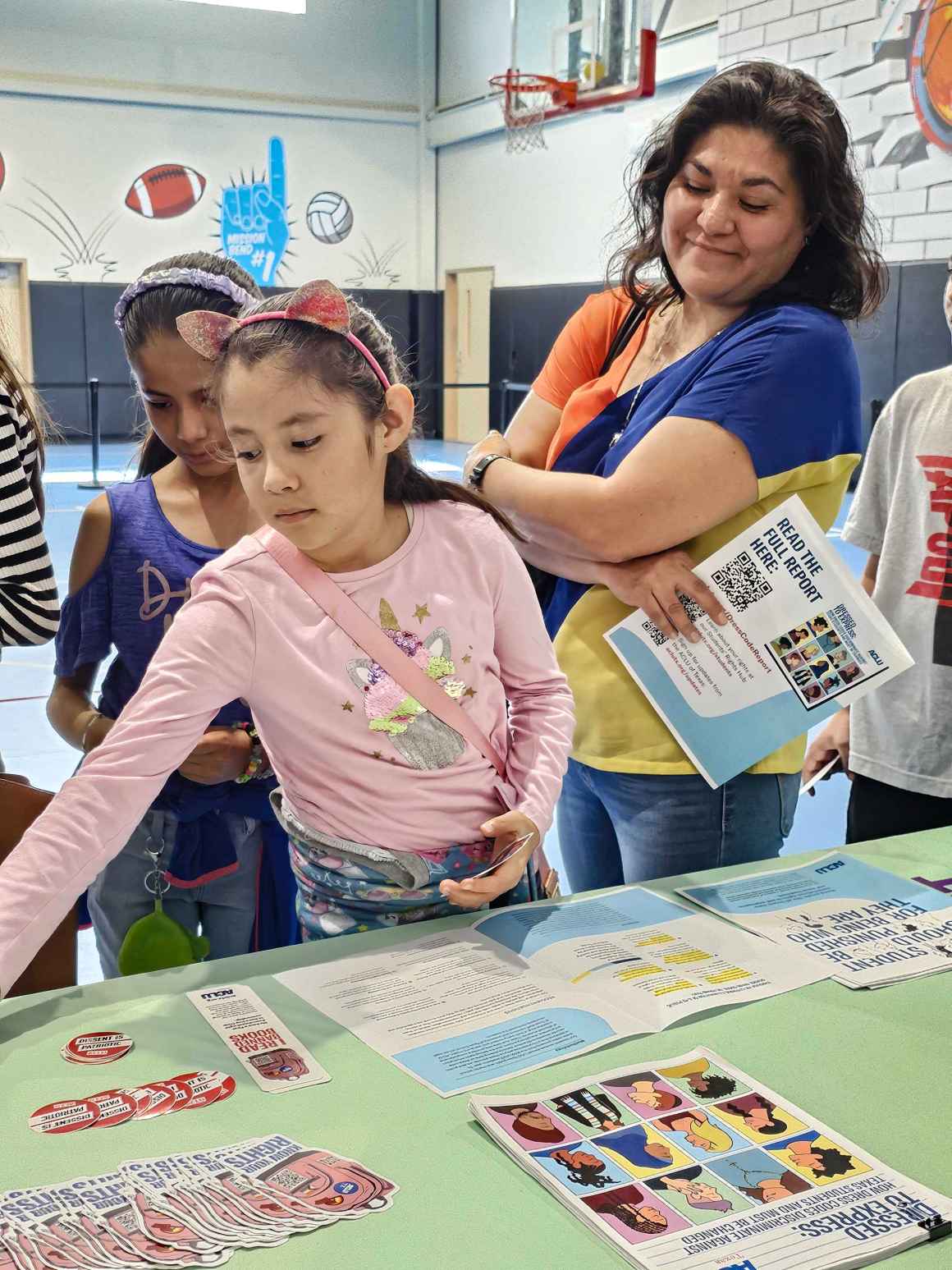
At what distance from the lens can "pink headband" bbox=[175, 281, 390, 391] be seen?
121 cm

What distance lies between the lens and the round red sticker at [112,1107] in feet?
2.97

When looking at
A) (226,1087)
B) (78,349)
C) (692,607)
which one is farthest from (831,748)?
(78,349)

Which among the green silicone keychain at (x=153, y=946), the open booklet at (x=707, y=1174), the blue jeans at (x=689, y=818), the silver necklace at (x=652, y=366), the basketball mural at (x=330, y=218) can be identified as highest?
the basketball mural at (x=330, y=218)

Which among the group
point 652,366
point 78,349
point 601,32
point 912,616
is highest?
point 601,32

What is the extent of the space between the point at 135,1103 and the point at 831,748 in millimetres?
1378

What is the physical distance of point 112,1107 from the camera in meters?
0.92

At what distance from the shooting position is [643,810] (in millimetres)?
1469

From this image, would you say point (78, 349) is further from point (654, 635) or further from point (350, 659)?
point (350, 659)

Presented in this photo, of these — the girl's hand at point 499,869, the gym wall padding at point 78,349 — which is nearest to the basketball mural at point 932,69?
the girl's hand at point 499,869

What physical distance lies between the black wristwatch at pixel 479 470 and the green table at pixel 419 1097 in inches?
26.7

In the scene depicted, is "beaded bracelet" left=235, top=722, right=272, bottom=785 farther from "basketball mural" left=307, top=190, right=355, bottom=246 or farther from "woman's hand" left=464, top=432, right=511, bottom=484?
"basketball mural" left=307, top=190, right=355, bottom=246

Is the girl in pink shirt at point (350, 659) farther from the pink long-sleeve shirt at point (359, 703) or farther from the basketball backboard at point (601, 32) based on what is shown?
the basketball backboard at point (601, 32)

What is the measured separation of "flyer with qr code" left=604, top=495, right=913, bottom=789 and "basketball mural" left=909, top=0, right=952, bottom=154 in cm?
599

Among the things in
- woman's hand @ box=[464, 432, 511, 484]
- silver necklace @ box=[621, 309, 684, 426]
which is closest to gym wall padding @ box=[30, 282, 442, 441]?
woman's hand @ box=[464, 432, 511, 484]
